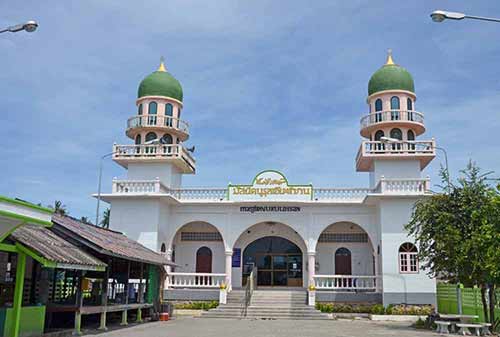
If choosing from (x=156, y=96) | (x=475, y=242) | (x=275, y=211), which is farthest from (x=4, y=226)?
(x=156, y=96)

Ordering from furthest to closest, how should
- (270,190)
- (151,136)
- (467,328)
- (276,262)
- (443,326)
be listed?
(151,136) < (276,262) < (270,190) < (443,326) < (467,328)

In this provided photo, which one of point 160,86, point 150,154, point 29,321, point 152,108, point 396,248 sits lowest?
point 29,321

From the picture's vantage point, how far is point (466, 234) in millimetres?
16062

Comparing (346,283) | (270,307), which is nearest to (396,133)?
(346,283)

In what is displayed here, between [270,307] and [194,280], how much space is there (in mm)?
4032

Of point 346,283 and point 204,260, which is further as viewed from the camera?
point 204,260

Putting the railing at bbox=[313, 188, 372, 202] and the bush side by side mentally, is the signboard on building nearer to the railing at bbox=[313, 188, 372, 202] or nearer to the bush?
the railing at bbox=[313, 188, 372, 202]

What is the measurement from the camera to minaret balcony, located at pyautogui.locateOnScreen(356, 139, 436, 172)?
75.7ft

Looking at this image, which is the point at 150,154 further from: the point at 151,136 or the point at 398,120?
the point at 398,120

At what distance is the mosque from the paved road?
3.36 m

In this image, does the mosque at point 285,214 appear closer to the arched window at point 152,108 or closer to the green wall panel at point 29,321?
the arched window at point 152,108


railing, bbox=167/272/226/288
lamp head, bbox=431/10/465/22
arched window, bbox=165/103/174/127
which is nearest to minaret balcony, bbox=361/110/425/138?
arched window, bbox=165/103/174/127

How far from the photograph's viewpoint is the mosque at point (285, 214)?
71.2ft

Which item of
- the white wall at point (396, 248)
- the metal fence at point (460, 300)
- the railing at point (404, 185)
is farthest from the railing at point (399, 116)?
the metal fence at point (460, 300)
